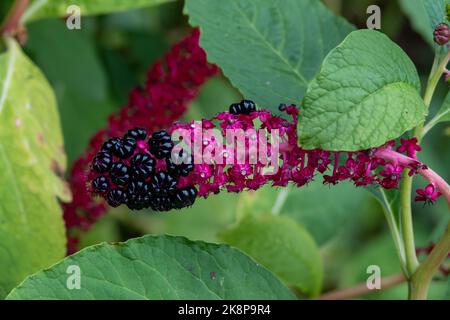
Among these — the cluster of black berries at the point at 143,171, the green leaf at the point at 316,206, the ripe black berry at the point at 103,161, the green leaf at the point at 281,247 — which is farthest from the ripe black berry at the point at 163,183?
the green leaf at the point at 316,206

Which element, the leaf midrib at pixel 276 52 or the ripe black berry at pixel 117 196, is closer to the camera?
the ripe black berry at pixel 117 196

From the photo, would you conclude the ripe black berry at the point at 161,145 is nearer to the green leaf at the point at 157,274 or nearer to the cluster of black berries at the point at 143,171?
the cluster of black berries at the point at 143,171

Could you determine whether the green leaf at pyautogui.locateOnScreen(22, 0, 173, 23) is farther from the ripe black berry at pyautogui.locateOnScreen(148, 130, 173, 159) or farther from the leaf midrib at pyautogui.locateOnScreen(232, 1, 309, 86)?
the ripe black berry at pyautogui.locateOnScreen(148, 130, 173, 159)

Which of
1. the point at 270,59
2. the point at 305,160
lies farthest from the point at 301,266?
the point at 305,160

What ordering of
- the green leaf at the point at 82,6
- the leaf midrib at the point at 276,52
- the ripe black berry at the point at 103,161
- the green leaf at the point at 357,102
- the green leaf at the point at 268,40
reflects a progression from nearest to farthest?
the green leaf at the point at 357,102
the ripe black berry at the point at 103,161
the green leaf at the point at 268,40
the leaf midrib at the point at 276,52
the green leaf at the point at 82,6

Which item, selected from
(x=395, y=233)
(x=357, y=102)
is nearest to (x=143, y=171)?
(x=357, y=102)

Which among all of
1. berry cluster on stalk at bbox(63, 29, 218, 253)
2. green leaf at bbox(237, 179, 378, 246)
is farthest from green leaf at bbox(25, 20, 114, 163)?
green leaf at bbox(237, 179, 378, 246)

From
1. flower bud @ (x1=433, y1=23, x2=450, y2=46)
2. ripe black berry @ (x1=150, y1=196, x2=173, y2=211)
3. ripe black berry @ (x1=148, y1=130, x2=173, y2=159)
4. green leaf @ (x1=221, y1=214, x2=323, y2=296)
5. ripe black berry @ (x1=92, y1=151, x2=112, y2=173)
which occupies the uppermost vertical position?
flower bud @ (x1=433, y1=23, x2=450, y2=46)
